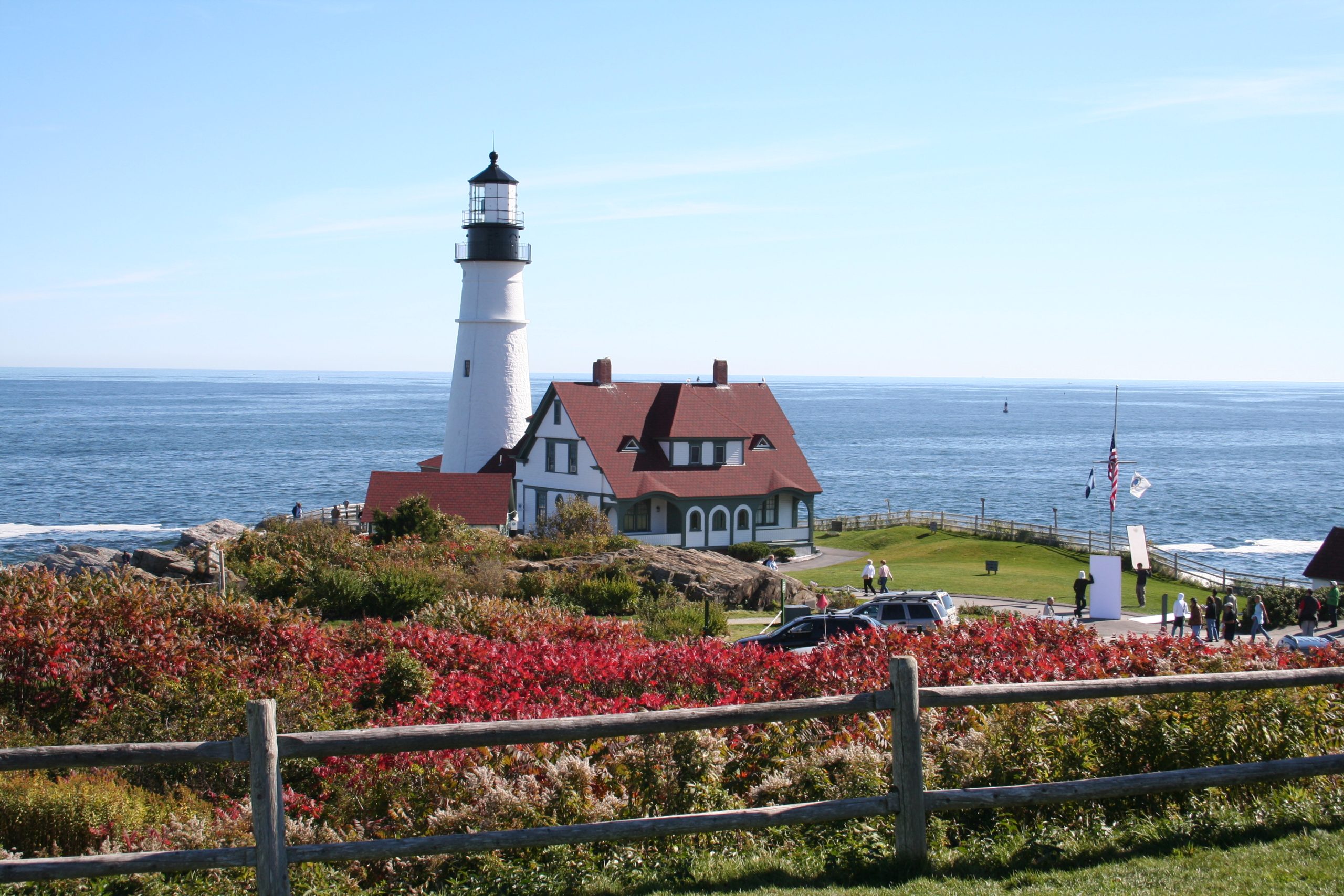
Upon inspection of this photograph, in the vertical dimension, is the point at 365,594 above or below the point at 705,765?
below

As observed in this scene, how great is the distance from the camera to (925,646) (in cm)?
1215

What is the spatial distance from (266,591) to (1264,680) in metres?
22.1

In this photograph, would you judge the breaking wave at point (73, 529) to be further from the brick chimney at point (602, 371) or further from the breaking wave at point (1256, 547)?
the breaking wave at point (1256, 547)

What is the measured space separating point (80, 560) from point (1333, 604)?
34347mm

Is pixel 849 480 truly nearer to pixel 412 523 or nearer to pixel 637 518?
pixel 637 518

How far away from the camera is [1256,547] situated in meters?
71.7

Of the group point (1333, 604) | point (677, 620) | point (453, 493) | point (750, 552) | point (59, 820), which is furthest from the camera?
point (750, 552)

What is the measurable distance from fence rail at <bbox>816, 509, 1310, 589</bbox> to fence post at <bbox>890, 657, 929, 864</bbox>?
129 feet

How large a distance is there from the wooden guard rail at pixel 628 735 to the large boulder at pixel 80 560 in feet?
68.0

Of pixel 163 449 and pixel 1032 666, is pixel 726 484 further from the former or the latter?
pixel 163 449

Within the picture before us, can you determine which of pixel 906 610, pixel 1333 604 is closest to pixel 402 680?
pixel 906 610

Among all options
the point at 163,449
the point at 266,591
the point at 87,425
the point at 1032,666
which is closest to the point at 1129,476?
the point at 163,449

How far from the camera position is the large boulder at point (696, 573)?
101ft

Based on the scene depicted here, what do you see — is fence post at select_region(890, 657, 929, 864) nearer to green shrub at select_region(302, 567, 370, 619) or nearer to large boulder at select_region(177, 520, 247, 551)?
green shrub at select_region(302, 567, 370, 619)
